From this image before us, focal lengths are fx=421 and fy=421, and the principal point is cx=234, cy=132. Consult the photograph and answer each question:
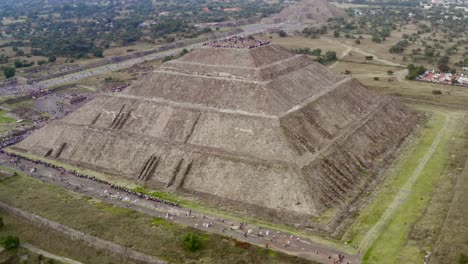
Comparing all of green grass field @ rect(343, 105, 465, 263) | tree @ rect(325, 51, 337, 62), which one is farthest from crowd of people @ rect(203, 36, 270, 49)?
tree @ rect(325, 51, 337, 62)

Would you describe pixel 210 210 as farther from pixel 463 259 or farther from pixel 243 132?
pixel 463 259

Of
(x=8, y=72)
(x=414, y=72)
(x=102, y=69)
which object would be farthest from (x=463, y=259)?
(x=8, y=72)

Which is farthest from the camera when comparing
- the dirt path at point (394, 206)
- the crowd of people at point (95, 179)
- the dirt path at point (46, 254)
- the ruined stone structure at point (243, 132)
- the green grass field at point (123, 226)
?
the crowd of people at point (95, 179)

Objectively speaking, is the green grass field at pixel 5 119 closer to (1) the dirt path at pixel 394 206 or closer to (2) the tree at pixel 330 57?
(1) the dirt path at pixel 394 206

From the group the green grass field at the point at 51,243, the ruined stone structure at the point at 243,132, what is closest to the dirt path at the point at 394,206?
the ruined stone structure at the point at 243,132

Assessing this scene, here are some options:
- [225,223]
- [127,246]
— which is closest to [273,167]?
[225,223]

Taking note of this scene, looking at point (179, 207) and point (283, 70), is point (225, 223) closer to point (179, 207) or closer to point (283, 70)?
point (179, 207)

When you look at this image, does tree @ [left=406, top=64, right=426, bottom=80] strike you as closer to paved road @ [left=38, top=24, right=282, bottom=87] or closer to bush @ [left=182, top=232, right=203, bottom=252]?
paved road @ [left=38, top=24, right=282, bottom=87]
